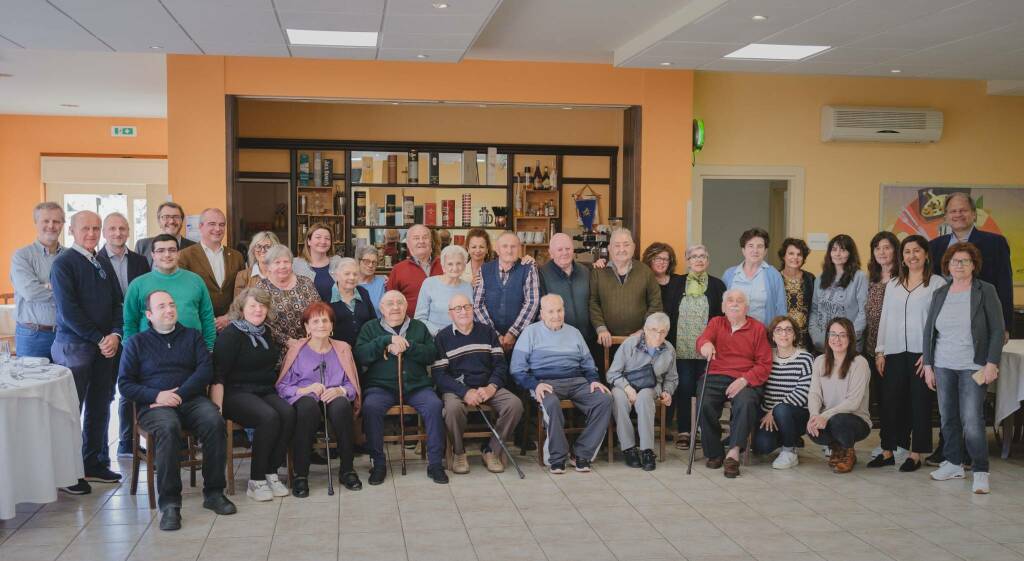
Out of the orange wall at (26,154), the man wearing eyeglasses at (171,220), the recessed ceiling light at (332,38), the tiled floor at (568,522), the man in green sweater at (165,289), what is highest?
the recessed ceiling light at (332,38)

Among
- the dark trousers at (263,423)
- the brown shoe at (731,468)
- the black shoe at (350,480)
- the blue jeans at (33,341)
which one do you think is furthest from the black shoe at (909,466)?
the blue jeans at (33,341)

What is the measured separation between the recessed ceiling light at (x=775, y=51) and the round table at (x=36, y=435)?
16.1ft

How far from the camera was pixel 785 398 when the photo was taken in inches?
213

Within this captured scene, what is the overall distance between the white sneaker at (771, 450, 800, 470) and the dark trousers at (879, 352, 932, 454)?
60cm

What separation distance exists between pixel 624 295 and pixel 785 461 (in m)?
1.44

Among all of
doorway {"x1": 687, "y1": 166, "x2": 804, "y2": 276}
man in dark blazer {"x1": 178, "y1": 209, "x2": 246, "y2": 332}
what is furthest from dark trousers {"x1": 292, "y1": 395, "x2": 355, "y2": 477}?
doorway {"x1": 687, "y1": 166, "x2": 804, "y2": 276}

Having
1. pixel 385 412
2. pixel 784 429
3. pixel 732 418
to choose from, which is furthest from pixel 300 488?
pixel 784 429

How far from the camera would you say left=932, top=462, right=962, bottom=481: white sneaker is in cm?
505

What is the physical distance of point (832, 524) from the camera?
13.8 ft

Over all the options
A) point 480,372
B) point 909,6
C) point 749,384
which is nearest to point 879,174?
point 909,6

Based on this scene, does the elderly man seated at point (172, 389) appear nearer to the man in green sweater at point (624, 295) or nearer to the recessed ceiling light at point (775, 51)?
the man in green sweater at point (624, 295)

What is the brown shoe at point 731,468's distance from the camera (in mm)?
5078

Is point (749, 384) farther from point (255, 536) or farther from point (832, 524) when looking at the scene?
point (255, 536)

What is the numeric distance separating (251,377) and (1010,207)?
7465mm
